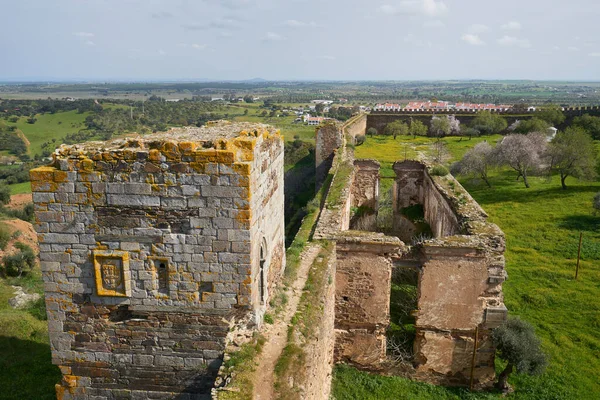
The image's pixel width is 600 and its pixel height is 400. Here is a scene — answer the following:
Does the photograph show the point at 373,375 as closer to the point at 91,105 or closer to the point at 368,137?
the point at 368,137

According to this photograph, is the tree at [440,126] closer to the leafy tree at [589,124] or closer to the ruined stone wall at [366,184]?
the leafy tree at [589,124]

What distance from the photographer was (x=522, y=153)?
79.9 ft

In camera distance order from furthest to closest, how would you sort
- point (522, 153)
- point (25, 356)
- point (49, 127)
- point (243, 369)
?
point (49, 127) < point (522, 153) < point (25, 356) < point (243, 369)

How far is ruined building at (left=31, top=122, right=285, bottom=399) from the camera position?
15.3 feet

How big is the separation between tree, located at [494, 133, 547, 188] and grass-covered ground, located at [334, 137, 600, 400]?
1.25 metres

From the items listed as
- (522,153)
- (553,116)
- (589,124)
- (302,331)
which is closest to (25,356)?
(302,331)

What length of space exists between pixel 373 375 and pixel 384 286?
206 centimetres

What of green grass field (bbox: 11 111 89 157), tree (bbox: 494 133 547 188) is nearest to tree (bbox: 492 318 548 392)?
tree (bbox: 494 133 547 188)

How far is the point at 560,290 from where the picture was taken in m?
13.5

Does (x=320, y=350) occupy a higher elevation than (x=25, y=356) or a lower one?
higher

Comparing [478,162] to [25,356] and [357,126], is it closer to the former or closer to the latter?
[357,126]

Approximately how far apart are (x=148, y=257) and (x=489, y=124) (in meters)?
43.0

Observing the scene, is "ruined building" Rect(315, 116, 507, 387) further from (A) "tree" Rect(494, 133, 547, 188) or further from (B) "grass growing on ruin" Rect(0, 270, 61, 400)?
(A) "tree" Rect(494, 133, 547, 188)

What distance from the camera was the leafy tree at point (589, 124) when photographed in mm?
35406
